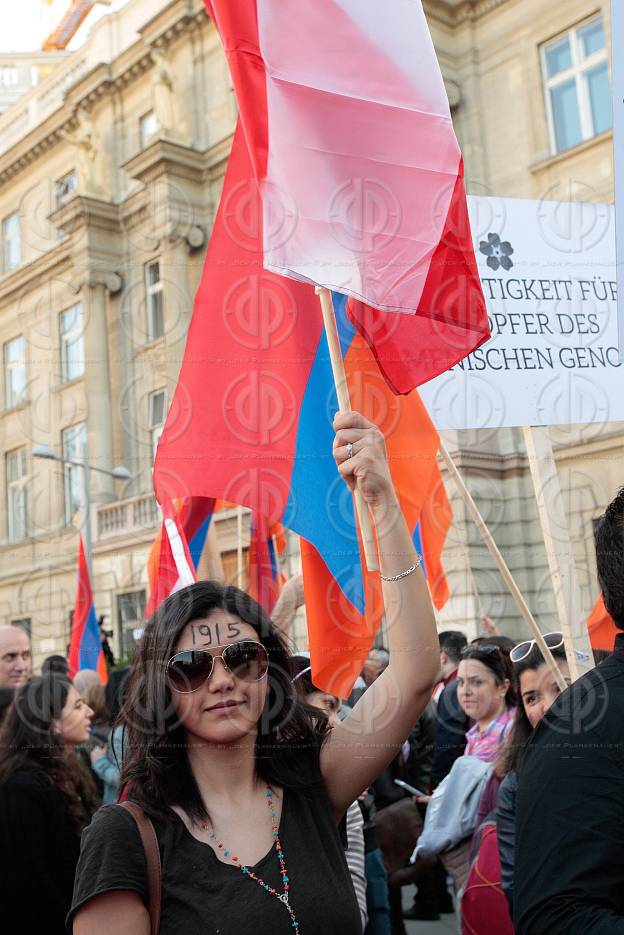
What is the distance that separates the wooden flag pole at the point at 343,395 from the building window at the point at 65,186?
952 inches

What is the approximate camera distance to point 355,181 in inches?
109

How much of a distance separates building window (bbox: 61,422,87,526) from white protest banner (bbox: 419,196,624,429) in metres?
19.6

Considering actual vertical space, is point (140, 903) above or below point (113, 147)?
below

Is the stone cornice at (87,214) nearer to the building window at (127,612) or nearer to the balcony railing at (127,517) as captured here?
the balcony railing at (127,517)

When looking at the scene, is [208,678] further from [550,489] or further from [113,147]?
[113,147]

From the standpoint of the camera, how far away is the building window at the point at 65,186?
2541 centimetres

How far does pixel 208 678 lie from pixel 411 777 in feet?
15.0

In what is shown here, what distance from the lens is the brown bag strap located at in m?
1.71

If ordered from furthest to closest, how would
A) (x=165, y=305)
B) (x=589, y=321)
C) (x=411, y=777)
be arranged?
(x=165, y=305) < (x=411, y=777) < (x=589, y=321)

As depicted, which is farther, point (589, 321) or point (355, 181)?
point (589, 321)

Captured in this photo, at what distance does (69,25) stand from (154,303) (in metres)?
22.9

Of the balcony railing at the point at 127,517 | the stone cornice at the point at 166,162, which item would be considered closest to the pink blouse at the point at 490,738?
the balcony railing at the point at 127,517

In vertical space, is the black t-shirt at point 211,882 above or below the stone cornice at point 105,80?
below

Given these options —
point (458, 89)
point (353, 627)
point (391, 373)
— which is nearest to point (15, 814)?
point (353, 627)
